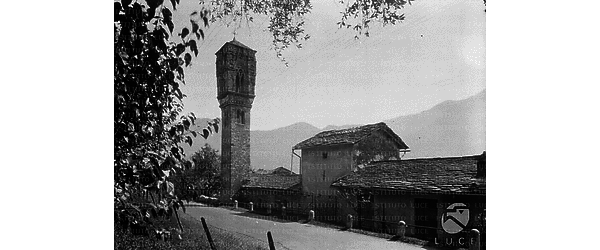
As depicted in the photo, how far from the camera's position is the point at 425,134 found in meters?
1.20

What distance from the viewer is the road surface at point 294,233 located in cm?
154

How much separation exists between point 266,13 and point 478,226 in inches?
32.7

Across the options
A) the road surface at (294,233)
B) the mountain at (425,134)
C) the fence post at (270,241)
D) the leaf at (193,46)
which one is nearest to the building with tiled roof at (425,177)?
the mountain at (425,134)

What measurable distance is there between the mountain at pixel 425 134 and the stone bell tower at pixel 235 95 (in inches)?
2.2

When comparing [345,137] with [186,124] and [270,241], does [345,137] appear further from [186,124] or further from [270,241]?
[186,124]

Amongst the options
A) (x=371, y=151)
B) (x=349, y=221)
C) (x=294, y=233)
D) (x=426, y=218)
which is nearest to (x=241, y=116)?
(x=294, y=233)

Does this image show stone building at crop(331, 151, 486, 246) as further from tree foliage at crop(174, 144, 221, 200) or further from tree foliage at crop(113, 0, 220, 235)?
tree foliage at crop(113, 0, 220, 235)

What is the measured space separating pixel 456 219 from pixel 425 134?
345 mm

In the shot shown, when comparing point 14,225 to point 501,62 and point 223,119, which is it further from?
point 223,119

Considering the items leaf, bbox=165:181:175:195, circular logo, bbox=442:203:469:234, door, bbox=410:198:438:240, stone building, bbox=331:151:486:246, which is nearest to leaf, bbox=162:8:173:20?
leaf, bbox=165:181:175:195

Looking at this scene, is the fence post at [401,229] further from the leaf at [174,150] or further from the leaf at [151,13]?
the leaf at [151,13]

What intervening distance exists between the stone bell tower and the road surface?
0.26 metres

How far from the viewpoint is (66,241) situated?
550mm

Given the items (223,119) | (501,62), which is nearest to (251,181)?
(223,119)
